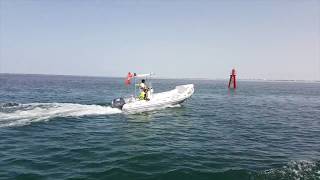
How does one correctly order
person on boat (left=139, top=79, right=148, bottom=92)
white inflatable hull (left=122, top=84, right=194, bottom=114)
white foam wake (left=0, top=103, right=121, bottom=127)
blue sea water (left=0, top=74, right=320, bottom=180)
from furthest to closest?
1. person on boat (left=139, top=79, right=148, bottom=92)
2. white inflatable hull (left=122, top=84, right=194, bottom=114)
3. white foam wake (left=0, top=103, right=121, bottom=127)
4. blue sea water (left=0, top=74, right=320, bottom=180)

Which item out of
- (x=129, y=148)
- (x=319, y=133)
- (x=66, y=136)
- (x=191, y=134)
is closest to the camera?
(x=129, y=148)

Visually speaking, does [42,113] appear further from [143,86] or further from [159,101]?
[159,101]

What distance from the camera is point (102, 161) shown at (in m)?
12.2

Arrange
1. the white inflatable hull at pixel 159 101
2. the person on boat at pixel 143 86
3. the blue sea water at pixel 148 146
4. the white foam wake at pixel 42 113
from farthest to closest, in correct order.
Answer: the person on boat at pixel 143 86, the white inflatable hull at pixel 159 101, the white foam wake at pixel 42 113, the blue sea water at pixel 148 146

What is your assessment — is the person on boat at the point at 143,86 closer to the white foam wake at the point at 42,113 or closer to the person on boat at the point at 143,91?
the person on boat at the point at 143,91

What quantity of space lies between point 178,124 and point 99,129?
567 centimetres

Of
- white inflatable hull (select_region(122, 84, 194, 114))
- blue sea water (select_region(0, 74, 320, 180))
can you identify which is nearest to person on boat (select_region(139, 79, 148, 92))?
white inflatable hull (select_region(122, 84, 194, 114))

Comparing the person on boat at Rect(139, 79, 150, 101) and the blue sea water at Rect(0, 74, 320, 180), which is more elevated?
the person on boat at Rect(139, 79, 150, 101)

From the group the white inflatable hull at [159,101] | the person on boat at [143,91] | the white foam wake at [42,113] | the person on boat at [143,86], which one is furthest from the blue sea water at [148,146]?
the person on boat at [143,86]

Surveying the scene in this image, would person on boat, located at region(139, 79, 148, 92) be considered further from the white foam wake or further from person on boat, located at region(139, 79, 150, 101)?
the white foam wake

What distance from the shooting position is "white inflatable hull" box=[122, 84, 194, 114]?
2556 centimetres

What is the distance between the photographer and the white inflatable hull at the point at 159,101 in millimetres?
25562

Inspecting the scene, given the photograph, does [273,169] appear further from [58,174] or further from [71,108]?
[71,108]

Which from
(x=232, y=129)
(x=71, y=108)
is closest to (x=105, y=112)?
(x=71, y=108)
